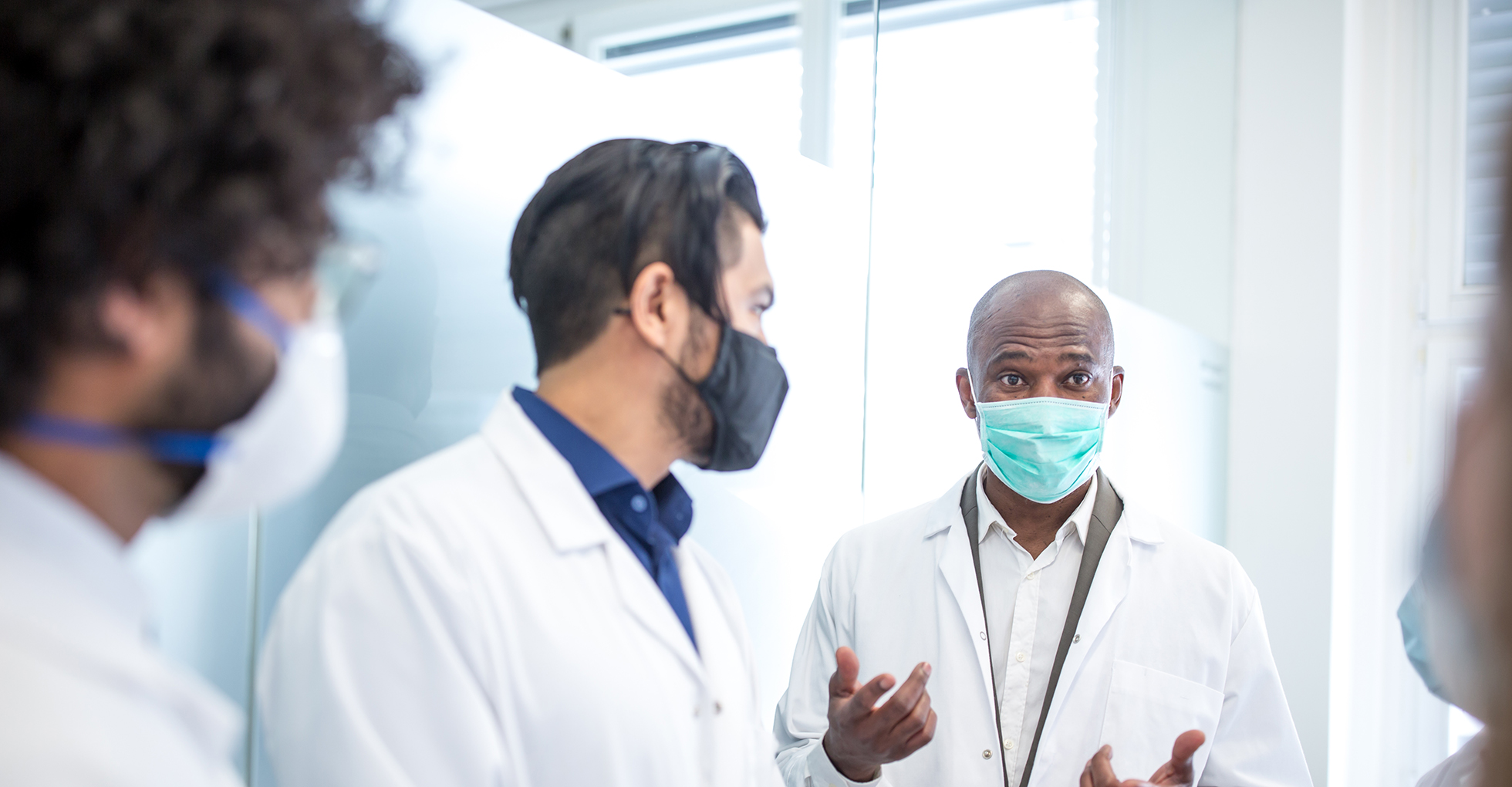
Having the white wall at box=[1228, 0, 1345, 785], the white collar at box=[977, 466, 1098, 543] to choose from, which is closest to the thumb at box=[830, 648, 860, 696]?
the white collar at box=[977, 466, 1098, 543]

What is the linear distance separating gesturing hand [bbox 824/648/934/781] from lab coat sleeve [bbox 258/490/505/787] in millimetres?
456

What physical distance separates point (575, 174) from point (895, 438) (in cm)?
102

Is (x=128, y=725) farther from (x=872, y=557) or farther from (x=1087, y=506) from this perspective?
(x=1087, y=506)

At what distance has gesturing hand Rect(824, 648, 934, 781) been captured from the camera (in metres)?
1.15

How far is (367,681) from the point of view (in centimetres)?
79

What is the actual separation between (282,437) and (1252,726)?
4.80 ft

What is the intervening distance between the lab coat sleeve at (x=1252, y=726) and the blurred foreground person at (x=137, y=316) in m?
1.40

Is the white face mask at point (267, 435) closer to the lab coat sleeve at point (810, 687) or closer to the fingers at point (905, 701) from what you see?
the fingers at point (905, 701)

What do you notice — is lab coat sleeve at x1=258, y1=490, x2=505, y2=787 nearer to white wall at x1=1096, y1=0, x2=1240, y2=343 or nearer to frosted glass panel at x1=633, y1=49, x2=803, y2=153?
frosted glass panel at x1=633, y1=49, x2=803, y2=153

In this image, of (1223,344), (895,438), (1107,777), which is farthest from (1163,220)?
(1107,777)

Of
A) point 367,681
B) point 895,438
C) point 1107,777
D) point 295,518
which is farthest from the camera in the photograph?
point 895,438

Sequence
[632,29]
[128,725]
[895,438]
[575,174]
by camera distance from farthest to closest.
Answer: [632,29]
[895,438]
[575,174]
[128,725]

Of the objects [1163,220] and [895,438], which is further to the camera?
[1163,220]

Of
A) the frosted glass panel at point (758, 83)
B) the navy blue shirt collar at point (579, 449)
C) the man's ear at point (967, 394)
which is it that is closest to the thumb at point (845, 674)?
the navy blue shirt collar at point (579, 449)
